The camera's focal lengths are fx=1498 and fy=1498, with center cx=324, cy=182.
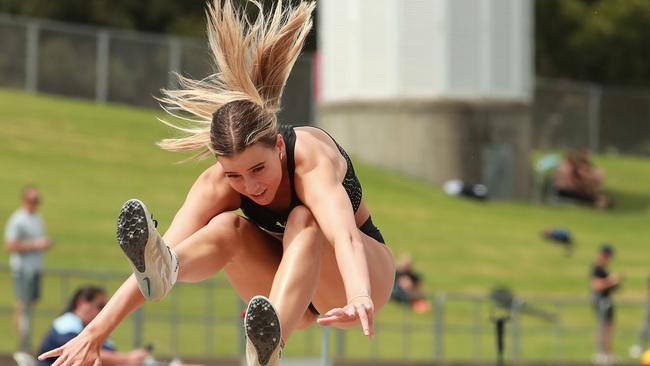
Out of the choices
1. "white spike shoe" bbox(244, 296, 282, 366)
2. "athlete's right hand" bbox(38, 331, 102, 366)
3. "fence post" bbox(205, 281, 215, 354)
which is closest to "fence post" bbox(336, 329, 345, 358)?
"fence post" bbox(205, 281, 215, 354)

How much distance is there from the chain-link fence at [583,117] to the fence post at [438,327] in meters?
17.4

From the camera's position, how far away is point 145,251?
6.34 m

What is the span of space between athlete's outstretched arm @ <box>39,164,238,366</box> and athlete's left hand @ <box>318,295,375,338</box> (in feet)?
3.70

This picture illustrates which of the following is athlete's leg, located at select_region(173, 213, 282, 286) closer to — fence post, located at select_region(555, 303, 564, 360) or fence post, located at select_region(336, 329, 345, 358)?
fence post, located at select_region(336, 329, 345, 358)

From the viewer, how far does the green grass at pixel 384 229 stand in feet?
51.8

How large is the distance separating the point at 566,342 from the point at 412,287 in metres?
2.13

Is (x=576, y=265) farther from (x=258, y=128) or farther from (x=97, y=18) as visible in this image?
(x=97, y=18)

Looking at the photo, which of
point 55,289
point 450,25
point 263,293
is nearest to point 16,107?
point 450,25

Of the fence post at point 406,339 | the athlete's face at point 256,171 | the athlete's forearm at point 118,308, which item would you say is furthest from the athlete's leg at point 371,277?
the fence post at point 406,339

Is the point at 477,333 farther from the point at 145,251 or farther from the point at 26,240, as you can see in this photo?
the point at 145,251

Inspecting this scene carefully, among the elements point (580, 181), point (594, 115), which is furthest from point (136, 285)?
point (594, 115)

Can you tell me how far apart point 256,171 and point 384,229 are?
49.5ft

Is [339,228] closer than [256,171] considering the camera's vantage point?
Yes

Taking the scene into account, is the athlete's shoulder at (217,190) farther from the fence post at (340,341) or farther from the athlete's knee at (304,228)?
the fence post at (340,341)
